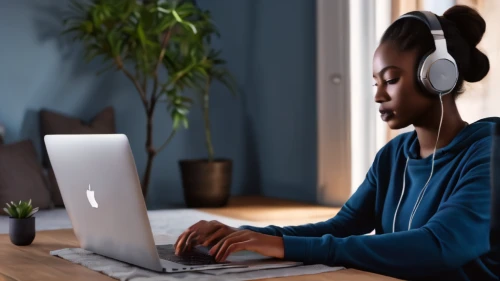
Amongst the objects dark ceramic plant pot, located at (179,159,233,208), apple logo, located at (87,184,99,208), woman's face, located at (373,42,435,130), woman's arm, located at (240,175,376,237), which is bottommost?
dark ceramic plant pot, located at (179,159,233,208)

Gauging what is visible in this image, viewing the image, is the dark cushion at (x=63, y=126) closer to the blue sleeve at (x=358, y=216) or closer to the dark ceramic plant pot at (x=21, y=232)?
the dark ceramic plant pot at (x=21, y=232)

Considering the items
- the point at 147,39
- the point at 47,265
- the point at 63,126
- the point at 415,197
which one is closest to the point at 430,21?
Answer: the point at 415,197

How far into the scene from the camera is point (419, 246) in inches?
52.1

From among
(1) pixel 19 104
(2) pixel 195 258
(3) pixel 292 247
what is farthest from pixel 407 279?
(1) pixel 19 104

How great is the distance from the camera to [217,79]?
4871mm

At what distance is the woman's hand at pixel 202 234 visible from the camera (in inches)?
54.6

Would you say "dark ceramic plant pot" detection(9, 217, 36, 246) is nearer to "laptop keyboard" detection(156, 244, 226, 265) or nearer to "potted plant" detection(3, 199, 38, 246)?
"potted plant" detection(3, 199, 38, 246)

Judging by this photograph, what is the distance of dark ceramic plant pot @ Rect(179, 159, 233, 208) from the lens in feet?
14.7

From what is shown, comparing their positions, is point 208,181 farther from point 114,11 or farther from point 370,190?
point 370,190

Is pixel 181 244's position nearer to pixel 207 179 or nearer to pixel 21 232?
pixel 21 232

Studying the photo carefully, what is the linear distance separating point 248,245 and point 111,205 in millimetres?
239

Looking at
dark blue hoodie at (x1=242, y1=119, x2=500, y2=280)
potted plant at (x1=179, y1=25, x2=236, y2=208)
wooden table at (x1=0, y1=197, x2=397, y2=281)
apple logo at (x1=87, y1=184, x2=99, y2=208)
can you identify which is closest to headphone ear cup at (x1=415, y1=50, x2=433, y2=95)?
dark blue hoodie at (x1=242, y1=119, x2=500, y2=280)

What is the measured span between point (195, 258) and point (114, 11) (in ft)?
10.4

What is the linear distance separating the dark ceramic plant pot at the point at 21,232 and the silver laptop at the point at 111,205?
4.8 inches
